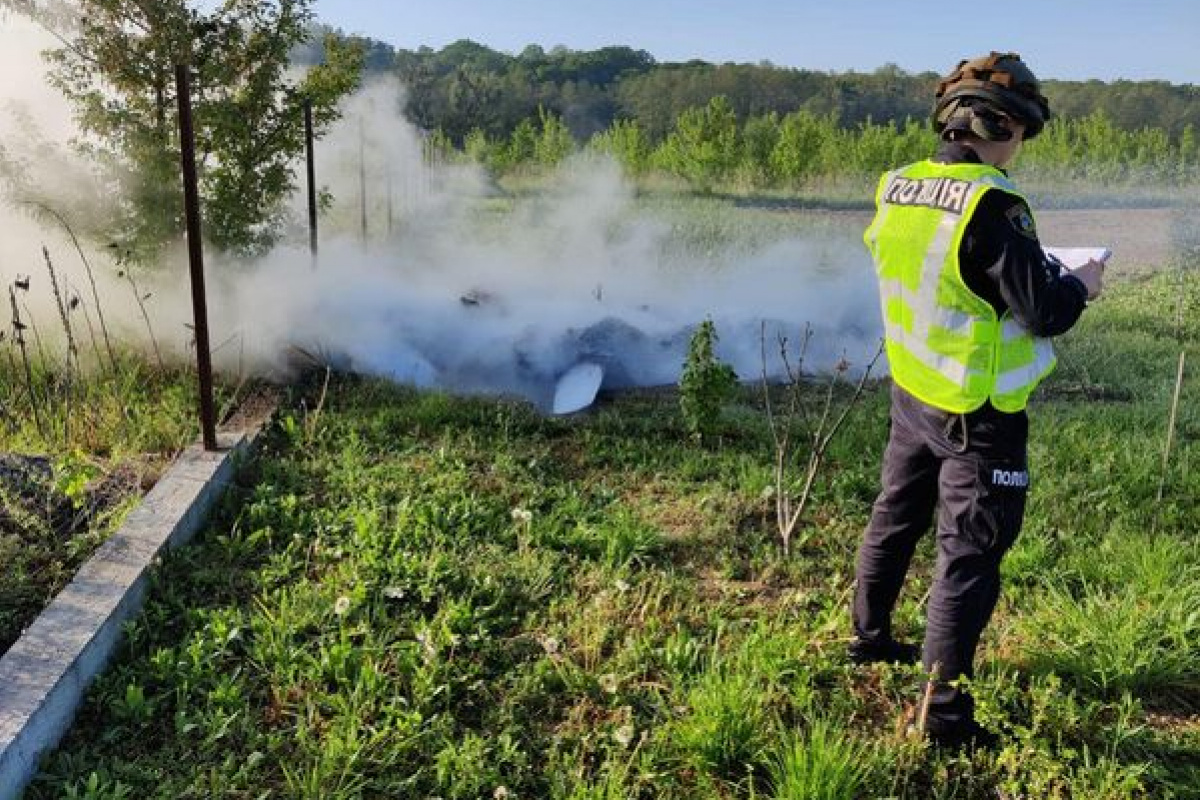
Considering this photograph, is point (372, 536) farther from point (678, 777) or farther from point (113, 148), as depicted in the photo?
point (113, 148)

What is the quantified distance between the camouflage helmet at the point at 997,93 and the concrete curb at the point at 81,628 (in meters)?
3.07

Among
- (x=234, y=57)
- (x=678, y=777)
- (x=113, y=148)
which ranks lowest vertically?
(x=678, y=777)

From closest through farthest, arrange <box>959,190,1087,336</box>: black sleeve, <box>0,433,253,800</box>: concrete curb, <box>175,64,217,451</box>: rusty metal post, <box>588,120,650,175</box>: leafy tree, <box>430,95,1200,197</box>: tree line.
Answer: <box>959,190,1087,336</box>: black sleeve, <box>0,433,253,800</box>: concrete curb, <box>175,64,217,451</box>: rusty metal post, <box>430,95,1200,197</box>: tree line, <box>588,120,650,175</box>: leafy tree

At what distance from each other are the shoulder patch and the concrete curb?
9.79 feet

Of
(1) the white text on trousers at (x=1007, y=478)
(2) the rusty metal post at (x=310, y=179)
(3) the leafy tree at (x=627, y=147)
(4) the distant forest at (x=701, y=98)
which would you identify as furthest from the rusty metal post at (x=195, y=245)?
(4) the distant forest at (x=701, y=98)

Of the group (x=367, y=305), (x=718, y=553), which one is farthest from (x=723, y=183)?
(x=718, y=553)

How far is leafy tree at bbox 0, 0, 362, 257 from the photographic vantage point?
5.73m

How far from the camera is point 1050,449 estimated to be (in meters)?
5.21

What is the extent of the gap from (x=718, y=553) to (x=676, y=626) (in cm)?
68

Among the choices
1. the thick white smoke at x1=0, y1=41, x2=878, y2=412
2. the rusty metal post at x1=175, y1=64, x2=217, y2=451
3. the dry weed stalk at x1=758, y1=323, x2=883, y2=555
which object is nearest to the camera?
the dry weed stalk at x1=758, y1=323, x2=883, y2=555

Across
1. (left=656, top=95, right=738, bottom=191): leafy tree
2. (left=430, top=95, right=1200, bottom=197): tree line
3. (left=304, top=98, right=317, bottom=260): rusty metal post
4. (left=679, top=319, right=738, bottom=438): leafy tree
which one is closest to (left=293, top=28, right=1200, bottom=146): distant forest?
(left=430, top=95, right=1200, bottom=197): tree line

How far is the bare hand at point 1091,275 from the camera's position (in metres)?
2.52

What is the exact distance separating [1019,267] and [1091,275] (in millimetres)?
360

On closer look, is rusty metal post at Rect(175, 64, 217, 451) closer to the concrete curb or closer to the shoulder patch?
the concrete curb
